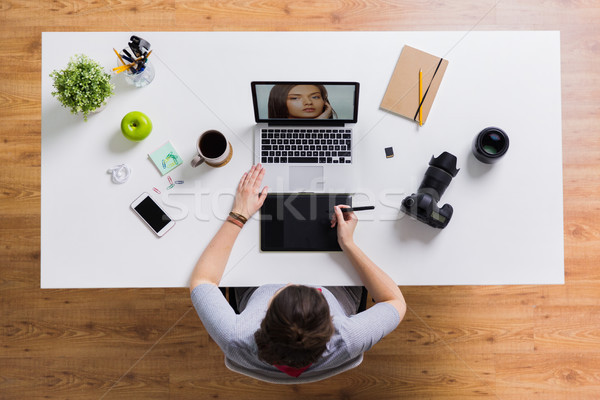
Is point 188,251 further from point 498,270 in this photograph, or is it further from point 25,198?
point 25,198

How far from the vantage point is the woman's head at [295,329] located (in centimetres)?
84

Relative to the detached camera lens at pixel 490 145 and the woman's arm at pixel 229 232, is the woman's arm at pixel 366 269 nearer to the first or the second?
the woman's arm at pixel 229 232

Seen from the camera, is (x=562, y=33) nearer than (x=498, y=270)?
No

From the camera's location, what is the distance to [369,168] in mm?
1161

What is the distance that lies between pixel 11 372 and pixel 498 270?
2038 millimetres

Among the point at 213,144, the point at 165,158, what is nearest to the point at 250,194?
the point at 213,144

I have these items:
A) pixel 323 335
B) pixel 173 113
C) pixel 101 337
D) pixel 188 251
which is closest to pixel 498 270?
pixel 323 335

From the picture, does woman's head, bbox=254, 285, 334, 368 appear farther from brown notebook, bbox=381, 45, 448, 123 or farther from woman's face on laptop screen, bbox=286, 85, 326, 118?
brown notebook, bbox=381, 45, 448, 123

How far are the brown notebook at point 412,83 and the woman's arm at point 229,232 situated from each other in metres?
0.46

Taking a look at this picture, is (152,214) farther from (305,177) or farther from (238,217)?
(305,177)

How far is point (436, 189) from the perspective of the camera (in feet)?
3.58

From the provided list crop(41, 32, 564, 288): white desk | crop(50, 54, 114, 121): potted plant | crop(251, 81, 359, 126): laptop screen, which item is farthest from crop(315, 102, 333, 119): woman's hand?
crop(50, 54, 114, 121): potted plant

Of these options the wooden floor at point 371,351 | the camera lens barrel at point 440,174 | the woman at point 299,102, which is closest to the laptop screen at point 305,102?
the woman at point 299,102

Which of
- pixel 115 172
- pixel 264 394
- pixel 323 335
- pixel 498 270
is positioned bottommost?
pixel 264 394
